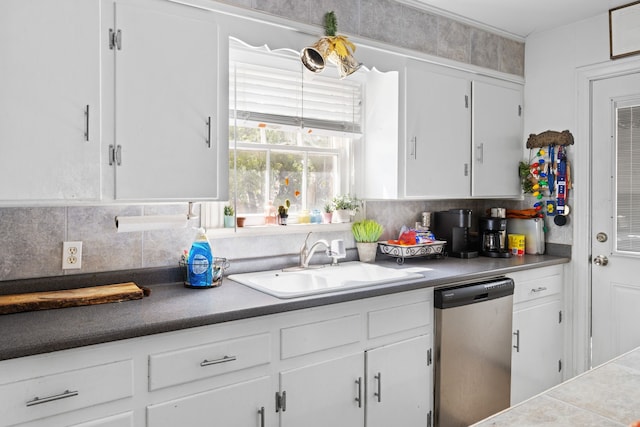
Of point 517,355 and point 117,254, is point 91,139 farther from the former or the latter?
point 517,355

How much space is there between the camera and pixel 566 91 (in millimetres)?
3238

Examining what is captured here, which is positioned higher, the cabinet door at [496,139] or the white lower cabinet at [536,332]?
the cabinet door at [496,139]

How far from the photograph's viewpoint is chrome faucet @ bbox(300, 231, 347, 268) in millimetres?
2596

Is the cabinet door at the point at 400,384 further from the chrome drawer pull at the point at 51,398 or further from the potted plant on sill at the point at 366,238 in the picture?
the chrome drawer pull at the point at 51,398

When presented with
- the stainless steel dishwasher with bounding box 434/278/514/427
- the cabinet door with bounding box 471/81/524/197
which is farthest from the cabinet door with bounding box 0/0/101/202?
the cabinet door with bounding box 471/81/524/197

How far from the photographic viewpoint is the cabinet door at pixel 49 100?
1622 mm

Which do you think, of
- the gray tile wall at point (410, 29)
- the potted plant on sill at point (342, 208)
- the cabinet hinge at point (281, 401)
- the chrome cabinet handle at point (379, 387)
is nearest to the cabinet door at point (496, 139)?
the gray tile wall at point (410, 29)

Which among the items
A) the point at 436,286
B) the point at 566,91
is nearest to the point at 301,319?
the point at 436,286

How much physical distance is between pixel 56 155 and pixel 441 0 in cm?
229

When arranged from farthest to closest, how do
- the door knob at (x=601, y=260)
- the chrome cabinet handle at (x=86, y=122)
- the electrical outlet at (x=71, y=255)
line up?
1. the door knob at (x=601, y=260)
2. the electrical outlet at (x=71, y=255)
3. the chrome cabinet handle at (x=86, y=122)

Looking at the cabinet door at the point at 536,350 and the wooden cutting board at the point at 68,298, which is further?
the cabinet door at the point at 536,350

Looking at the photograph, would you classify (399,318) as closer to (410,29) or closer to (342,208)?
(342,208)

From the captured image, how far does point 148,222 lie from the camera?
201cm

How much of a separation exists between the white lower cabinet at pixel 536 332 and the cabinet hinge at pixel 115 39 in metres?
2.43
